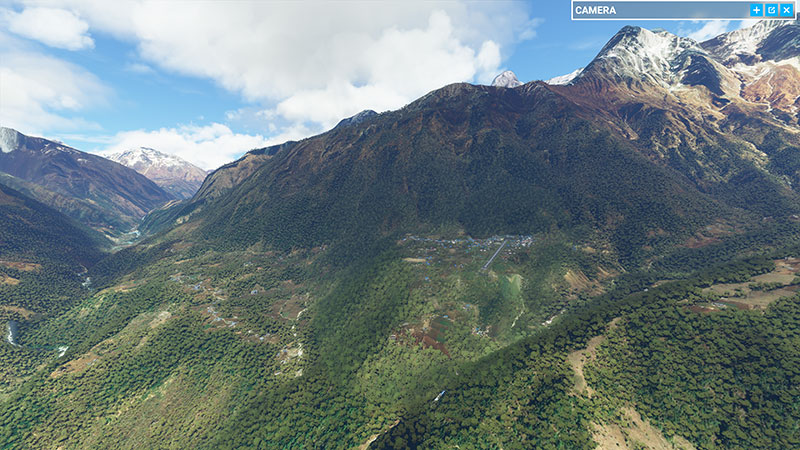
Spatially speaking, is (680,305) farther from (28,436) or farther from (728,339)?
(28,436)

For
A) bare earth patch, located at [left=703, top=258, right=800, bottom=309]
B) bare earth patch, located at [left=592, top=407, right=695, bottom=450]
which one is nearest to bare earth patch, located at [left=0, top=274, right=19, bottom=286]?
bare earth patch, located at [left=592, top=407, right=695, bottom=450]

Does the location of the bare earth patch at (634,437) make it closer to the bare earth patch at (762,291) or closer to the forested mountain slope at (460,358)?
the forested mountain slope at (460,358)

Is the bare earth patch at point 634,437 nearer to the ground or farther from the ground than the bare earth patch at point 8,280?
nearer to the ground

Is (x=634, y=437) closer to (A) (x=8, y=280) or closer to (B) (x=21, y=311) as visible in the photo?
(B) (x=21, y=311)

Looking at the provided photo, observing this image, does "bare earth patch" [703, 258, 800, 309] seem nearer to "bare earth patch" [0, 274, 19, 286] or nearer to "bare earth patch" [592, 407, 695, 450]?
"bare earth patch" [592, 407, 695, 450]

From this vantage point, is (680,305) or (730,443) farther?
(680,305)

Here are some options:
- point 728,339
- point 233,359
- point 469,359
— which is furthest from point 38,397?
point 728,339

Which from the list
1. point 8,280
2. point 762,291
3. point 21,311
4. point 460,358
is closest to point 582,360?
point 460,358

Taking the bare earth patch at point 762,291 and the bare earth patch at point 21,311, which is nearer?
the bare earth patch at point 762,291

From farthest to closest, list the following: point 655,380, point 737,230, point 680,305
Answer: point 737,230 < point 680,305 < point 655,380

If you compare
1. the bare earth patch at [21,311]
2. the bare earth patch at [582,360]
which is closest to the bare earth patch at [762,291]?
the bare earth patch at [582,360]

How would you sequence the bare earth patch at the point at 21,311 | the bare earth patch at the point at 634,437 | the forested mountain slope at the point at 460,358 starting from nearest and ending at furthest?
the bare earth patch at the point at 634,437, the forested mountain slope at the point at 460,358, the bare earth patch at the point at 21,311
